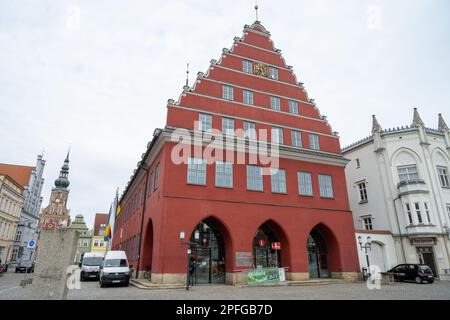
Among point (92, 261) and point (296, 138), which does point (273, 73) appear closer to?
point (296, 138)

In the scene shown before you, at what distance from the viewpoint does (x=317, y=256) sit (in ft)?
79.2

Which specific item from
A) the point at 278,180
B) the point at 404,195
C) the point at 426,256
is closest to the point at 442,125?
the point at 404,195

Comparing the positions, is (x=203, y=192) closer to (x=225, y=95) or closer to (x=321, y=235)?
(x=225, y=95)

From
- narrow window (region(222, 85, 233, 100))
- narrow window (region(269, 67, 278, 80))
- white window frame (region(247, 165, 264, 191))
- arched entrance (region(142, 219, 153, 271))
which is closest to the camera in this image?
white window frame (region(247, 165, 264, 191))

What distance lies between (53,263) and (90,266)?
1951cm

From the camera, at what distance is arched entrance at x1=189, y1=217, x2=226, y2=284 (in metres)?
20.3

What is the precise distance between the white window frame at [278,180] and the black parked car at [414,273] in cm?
1182

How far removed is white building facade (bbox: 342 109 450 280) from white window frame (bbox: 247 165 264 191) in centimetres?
1021

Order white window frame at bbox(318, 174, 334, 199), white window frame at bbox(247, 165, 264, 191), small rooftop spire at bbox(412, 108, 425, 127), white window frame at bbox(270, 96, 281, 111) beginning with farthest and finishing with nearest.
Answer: small rooftop spire at bbox(412, 108, 425, 127), white window frame at bbox(270, 96, 281, 111), white window frame at bbox(318, 174, 334, 199), white window frame at bbox(247, 165, 264, 191)

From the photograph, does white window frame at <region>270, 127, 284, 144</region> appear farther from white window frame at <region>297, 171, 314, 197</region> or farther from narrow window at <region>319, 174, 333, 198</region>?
narrow window at <region>319, 174, 333, 198</region>

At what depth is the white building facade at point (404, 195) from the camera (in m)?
26.7

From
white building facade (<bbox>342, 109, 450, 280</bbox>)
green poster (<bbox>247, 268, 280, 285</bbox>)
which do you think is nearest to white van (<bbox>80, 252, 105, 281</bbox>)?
green poster (<bbox>247, 268, 280, 285</bbox>)

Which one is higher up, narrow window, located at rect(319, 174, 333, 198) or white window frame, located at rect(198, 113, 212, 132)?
white window frame, located at rect(198, 113, 212, 132)

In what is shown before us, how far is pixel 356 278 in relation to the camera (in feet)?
74.6
